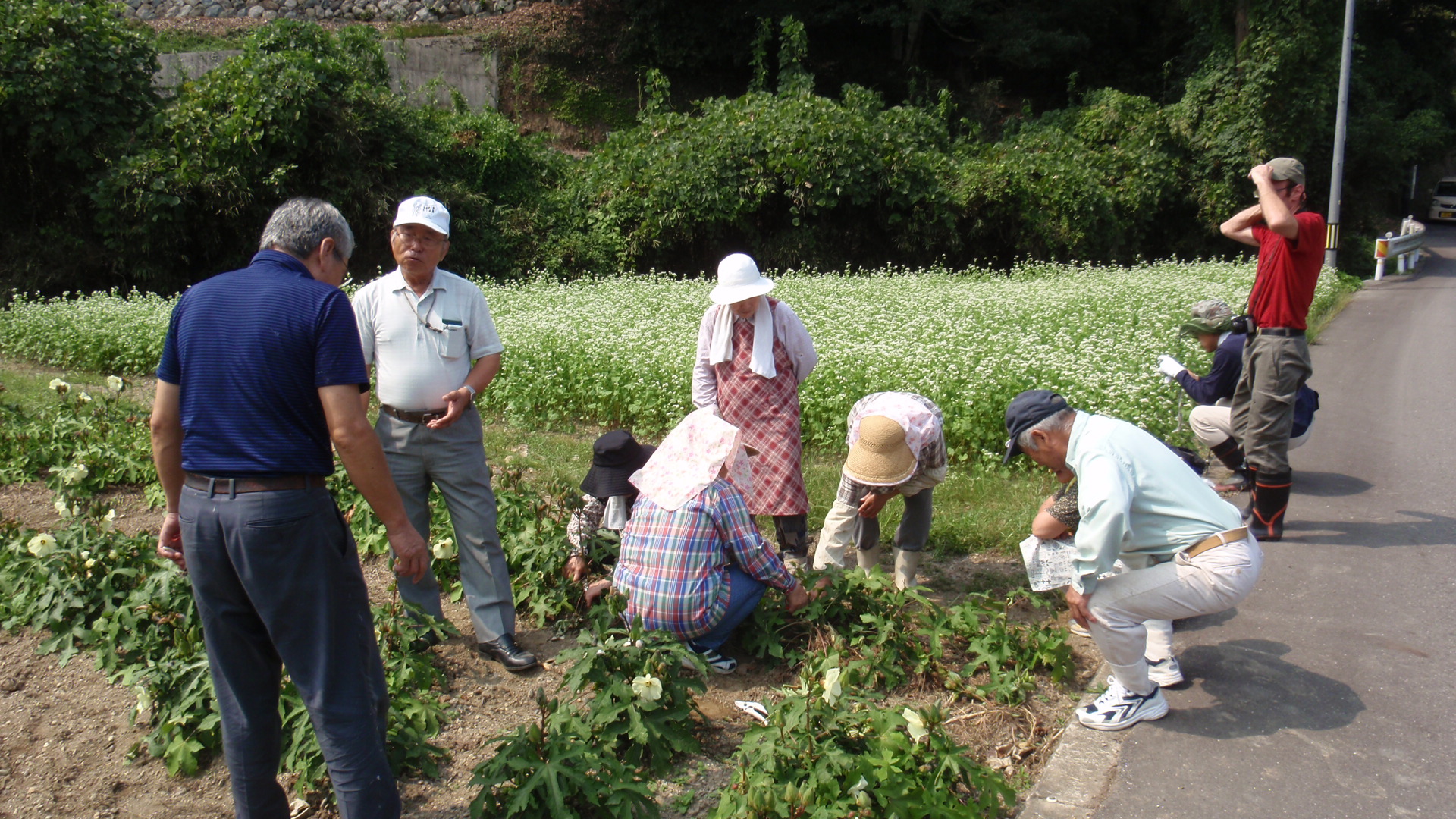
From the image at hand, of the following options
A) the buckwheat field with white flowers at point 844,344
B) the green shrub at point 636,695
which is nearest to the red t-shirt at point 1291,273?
the buckwheat field with white flowers at point 844,344

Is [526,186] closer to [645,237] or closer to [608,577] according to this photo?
[645,237]

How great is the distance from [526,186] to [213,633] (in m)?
16.9

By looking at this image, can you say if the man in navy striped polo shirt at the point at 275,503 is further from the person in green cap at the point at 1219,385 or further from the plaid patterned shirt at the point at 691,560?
the person in green cap at the point at 1219,385

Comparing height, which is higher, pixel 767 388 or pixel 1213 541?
pixel 767 388

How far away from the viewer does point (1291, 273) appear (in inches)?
202

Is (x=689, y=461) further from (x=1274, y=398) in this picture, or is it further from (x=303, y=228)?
(x=1274, y=398)

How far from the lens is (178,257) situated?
15.2 m

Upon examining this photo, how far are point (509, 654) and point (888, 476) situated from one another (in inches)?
67.6

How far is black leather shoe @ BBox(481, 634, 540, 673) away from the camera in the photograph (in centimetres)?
401

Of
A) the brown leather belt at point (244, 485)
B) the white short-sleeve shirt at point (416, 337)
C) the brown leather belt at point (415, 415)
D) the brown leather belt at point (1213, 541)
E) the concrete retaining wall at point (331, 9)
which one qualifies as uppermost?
the concrete retaining wall at point (331, 9)

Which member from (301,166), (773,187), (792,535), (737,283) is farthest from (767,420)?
(301,166)

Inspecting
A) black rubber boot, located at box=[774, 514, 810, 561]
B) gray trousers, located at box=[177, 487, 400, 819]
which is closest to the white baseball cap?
gray trousers, located at box=[177, 487, 400, 819]

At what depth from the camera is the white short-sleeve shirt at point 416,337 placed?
3982mm

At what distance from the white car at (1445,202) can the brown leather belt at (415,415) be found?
47242 mm
